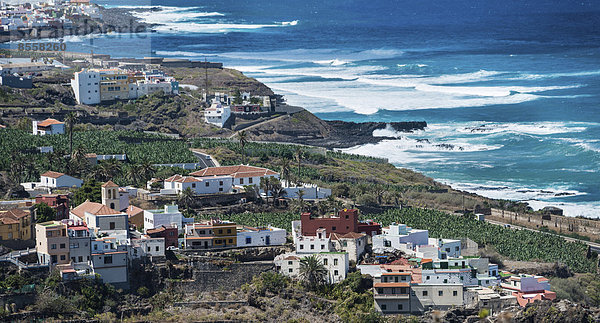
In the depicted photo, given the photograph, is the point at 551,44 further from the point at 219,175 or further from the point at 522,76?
the point at 219,175

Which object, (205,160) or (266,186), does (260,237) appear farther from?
(205,160)

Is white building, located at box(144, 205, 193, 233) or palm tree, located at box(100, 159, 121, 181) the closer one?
white building, located at box(144, 205, 193, 233)

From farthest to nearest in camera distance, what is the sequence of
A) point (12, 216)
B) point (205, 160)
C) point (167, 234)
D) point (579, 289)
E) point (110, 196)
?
point (205, 160) → point (110, 196) → point (167, 234) → point (579, 289) → point (12, 216)

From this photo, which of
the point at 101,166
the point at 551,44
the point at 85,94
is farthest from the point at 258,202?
the point at 551,44

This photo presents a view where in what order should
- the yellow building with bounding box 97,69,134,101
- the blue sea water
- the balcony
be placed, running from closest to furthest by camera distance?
1. the balcony
2. the blue sea water
3. the yellow building with bounding box 97,69,134,101

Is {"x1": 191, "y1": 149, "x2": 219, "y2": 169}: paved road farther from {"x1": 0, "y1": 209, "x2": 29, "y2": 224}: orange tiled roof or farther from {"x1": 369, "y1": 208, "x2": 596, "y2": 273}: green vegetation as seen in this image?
{"x1": 0, "y1": 209, "x2": 29, "y2": 224}: orange tiled roof

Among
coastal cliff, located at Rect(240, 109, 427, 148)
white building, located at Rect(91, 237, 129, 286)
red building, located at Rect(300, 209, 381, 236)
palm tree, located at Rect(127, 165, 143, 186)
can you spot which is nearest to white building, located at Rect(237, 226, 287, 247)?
red building, located at Rect(300, 209, 381, 236)

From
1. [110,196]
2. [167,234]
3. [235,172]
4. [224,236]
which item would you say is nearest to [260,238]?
[224,236]

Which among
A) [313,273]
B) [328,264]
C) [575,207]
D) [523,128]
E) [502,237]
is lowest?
[575,207]
